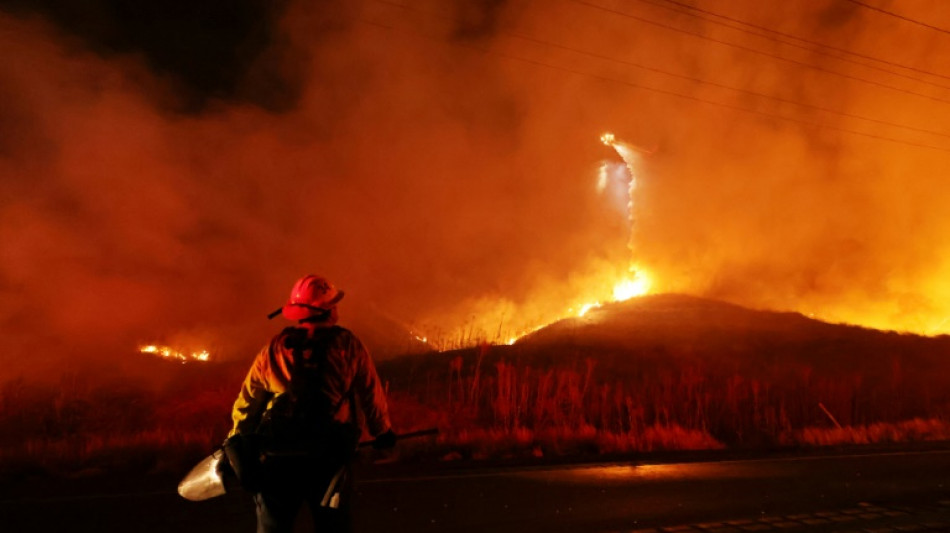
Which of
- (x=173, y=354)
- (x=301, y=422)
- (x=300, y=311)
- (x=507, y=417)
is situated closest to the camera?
(x=301, y=422)

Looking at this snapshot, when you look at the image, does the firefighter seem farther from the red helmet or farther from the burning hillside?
the burning hillside

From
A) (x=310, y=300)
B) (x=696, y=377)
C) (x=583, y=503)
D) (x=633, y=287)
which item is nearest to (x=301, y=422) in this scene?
(x=310, y=300)

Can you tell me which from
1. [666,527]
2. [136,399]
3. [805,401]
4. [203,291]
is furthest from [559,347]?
[666,527]

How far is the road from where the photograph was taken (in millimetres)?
6137

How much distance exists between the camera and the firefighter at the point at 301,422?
3.22m

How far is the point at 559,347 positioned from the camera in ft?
84.2

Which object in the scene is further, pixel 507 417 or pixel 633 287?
pixel 633 287

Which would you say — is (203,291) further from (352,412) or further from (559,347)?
(352,412)

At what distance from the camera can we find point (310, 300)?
11.6 feet

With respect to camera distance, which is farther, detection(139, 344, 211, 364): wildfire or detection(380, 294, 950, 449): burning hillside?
detection(139, 344, 211, 364): wildfire

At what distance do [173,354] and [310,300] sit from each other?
1936 centimetres

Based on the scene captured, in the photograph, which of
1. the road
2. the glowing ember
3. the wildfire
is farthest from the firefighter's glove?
the glowing ember

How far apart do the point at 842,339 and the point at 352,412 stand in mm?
30070

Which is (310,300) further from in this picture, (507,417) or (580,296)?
(580,296)
